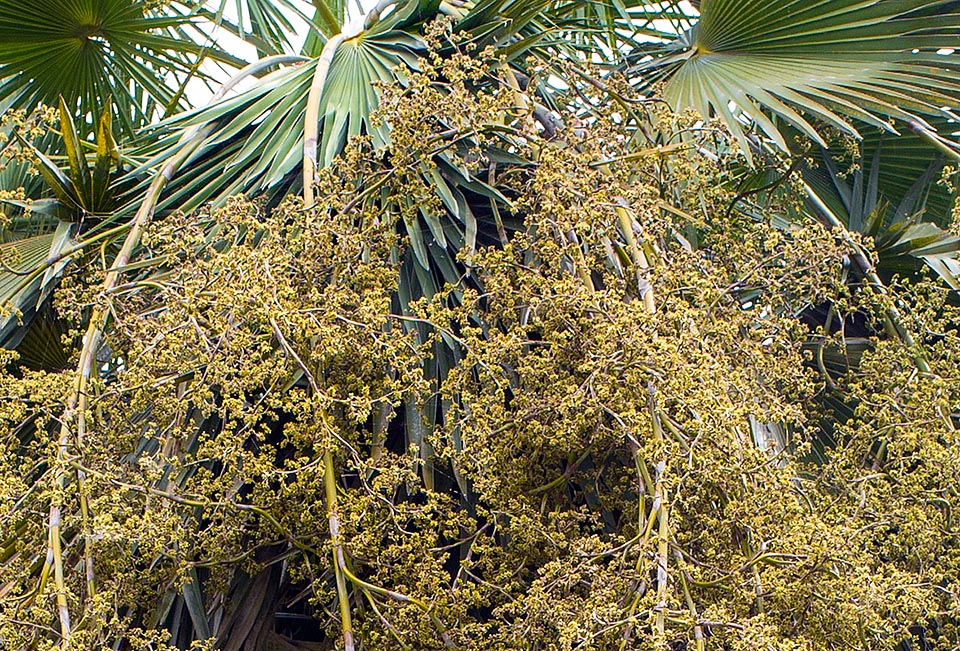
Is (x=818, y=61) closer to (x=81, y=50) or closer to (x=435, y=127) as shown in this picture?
(x=435, y=127)

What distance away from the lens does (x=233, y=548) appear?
187 centimetres

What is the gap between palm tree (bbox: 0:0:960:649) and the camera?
7.30 ft

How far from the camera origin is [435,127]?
229 centimetres

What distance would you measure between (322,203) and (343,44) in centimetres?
102

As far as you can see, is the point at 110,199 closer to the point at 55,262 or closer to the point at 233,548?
the point at 55,262

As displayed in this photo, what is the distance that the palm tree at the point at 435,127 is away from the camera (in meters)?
2.22

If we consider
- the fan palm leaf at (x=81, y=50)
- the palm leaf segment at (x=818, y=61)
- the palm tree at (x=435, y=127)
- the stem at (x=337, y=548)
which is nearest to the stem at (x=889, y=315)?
the palm tree at (x=435, y=127)

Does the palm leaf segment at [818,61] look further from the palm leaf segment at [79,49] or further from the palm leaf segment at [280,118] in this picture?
the palm leaf segment at [79,49]

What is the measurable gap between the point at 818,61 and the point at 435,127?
1201 mm

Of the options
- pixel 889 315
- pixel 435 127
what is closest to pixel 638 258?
pixel 435 127

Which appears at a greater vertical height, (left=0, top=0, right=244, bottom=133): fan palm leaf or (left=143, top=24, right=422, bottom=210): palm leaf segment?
(left=0, top=0, right=244, bottom=133): fan palm leaf

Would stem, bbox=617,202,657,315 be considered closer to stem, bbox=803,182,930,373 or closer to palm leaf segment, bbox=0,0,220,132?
stem, bbox=803,182,930,373

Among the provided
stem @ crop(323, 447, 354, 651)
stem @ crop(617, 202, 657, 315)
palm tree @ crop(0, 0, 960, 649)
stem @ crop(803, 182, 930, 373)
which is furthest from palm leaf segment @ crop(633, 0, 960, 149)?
stem @ crop(323, 447, 354, 651)

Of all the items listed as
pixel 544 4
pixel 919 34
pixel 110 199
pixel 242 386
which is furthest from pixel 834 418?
pixel 110 199
